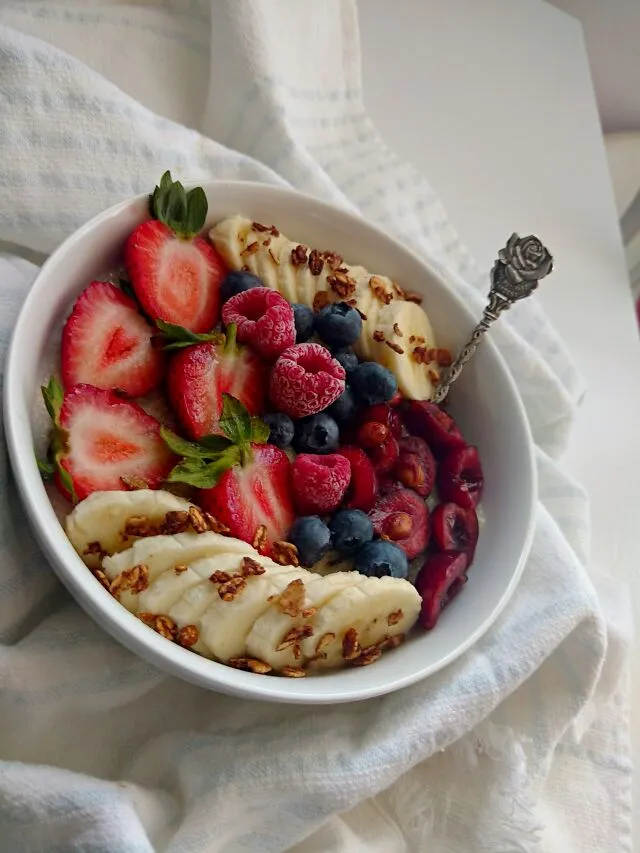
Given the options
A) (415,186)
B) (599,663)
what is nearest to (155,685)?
(599,663)

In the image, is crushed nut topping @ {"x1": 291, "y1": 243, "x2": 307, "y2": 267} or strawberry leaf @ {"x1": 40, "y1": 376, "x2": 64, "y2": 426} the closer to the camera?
strawberry leaf @ {"x1": 40, "y1": 376, "x2": 64, "y2": 426}

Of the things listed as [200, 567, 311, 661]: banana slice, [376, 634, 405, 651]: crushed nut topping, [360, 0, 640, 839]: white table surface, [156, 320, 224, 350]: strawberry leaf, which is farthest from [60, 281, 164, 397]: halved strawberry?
[360, 0, 640, 839]: white table surface

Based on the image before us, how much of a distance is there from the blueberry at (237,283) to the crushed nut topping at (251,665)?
374mm

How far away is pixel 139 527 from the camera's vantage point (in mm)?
673

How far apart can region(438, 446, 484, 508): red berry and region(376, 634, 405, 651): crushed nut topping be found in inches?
6.7

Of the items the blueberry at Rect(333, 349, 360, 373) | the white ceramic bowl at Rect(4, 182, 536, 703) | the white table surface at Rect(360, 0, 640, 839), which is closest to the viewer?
the white ceramic bowl at Rect(4, 182, 536, 703)

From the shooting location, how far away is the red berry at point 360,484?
79cm

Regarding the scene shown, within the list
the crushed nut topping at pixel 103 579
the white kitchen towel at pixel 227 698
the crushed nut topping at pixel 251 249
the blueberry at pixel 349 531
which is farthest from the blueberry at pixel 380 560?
the crushed nut topping at pixel 251 249

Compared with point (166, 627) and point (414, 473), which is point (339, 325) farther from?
point (166, 627)

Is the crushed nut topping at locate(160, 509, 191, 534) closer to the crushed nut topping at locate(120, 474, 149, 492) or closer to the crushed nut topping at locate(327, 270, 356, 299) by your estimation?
the crushed nut topping at locate(120, 474, 149, 492)

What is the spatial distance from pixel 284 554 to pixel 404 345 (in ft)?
0.95

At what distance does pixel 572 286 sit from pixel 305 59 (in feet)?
1.73

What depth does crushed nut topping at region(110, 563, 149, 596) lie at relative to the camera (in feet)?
2.14

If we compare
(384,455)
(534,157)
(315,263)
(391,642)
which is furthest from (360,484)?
(534,157)
